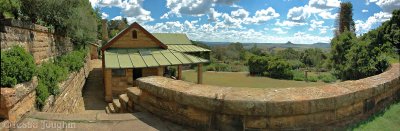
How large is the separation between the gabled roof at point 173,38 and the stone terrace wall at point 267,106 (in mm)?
27438

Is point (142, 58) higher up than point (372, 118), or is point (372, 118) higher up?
point (142, 58)

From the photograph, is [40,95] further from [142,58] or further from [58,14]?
[142,58]

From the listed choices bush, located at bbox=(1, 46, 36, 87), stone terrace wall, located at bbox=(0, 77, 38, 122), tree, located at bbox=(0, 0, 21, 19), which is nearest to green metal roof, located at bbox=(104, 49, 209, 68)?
tree, located at bbox=(0, 0, 21, 19)

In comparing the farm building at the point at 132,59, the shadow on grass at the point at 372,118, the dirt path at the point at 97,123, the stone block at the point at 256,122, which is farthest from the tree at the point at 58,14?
the shadow on grass at the point at 372,118

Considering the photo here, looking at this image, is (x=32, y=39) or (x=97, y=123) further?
(x=32, y=39)

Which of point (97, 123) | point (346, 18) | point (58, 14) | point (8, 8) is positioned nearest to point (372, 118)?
point (97, 123)

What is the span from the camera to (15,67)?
193 inches

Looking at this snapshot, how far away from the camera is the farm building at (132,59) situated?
13.3 m

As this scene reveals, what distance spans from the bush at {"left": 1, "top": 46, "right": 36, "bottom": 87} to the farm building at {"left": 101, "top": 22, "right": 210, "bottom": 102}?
7.28 m

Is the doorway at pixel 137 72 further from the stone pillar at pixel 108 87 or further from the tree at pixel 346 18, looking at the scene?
the tree at pixel 346 18

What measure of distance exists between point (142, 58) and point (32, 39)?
23.1 ft

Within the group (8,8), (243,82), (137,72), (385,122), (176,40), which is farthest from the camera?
(176,40)

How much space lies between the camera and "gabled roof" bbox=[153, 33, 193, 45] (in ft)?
104

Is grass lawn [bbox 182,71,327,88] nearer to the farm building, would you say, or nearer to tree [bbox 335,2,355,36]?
the farm building
